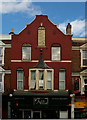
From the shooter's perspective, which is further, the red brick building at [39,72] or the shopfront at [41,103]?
the red brick building at [39,72]

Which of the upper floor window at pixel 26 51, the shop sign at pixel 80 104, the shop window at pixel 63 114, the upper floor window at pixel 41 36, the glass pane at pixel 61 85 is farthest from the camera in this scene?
the upper floor window at pixel 41 36

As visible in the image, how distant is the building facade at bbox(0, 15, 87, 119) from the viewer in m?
22.4

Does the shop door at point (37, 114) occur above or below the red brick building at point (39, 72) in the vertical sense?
below

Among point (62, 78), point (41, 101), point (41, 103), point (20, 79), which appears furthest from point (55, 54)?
point (41, 103)

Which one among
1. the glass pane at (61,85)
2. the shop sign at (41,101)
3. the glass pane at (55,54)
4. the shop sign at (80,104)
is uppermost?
the glass pane at (55,54)

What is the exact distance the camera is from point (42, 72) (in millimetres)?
22750

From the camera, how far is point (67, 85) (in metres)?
23.2

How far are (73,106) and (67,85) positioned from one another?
2.23 meters

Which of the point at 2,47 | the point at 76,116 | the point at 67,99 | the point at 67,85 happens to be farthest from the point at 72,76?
the point at 2,47

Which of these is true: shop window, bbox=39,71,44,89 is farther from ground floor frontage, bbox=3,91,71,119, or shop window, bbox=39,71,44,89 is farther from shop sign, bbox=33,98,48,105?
shop sign, bbox=33,98,48,105

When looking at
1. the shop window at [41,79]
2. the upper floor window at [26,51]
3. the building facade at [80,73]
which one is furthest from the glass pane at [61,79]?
the upper floor window at [26,51]

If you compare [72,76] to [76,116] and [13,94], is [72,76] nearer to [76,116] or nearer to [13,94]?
[76,116]

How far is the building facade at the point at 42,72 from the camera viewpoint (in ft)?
73.4

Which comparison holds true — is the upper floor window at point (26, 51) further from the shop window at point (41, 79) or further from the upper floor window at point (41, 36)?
the shop window at point (41, 79)
